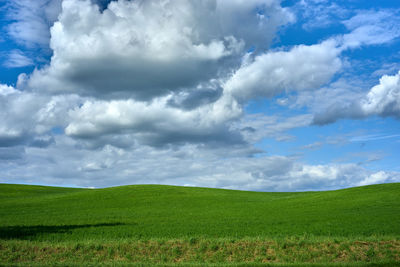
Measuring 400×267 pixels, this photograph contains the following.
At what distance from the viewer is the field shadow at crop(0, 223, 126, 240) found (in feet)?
74.6

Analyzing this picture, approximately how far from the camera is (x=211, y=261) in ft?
50.0

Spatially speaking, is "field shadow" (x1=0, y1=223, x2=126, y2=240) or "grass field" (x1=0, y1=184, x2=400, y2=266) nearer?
"grass field" (x1=0, y1=184, x2=400, y2=266)

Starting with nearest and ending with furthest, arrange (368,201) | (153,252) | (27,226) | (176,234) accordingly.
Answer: (153,252), (176,234), (27,226), (368,201)

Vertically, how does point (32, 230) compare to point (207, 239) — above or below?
below

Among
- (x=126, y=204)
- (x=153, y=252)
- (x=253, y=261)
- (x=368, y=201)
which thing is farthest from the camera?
(x=126, y=204)

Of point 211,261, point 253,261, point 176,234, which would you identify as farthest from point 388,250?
point 176,234

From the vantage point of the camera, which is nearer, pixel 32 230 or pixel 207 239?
pixel 207 239

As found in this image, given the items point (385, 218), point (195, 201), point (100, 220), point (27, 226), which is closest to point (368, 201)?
point (385, 218)

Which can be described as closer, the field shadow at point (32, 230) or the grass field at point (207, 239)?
the grass field at point (207, 239)

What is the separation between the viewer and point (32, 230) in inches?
978

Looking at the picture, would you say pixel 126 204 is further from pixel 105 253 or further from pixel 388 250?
pixel 388 250

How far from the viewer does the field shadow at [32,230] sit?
896 inches

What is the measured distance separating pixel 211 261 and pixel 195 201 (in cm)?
3295

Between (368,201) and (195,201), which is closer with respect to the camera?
(368,201)
